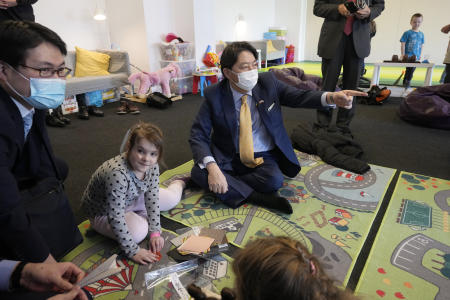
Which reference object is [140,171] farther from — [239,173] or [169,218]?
[239,173]

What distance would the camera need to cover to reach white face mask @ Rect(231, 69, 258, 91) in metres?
1.73

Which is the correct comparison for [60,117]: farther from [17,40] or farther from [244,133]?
[17,40]

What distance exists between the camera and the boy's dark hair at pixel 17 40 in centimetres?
101

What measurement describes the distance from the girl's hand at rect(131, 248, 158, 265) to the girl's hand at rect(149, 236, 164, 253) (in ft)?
0.15

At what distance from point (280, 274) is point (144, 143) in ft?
2.92

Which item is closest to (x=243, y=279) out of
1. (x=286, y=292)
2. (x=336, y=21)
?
(x=286, y=292)

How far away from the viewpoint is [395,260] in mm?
1322

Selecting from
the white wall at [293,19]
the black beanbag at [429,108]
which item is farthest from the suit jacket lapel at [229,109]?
the white wall at [293,19]

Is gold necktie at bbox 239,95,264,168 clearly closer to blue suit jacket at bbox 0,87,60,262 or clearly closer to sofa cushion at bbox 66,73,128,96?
blue suit jacket at bbox 0,87,60,262

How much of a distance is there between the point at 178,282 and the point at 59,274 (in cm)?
49

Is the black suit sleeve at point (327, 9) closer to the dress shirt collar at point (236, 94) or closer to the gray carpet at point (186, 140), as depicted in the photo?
the gray carpet at point (186, 140)

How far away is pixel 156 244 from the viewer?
140 centimetres

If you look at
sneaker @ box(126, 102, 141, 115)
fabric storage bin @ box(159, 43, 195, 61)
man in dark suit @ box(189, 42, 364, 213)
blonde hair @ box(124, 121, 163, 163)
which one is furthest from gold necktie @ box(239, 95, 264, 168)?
fabric storage bin @ box(159, 43, 195, 61)

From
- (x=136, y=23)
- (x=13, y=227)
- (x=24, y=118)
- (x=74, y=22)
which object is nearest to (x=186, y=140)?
(x=24, y=118)
